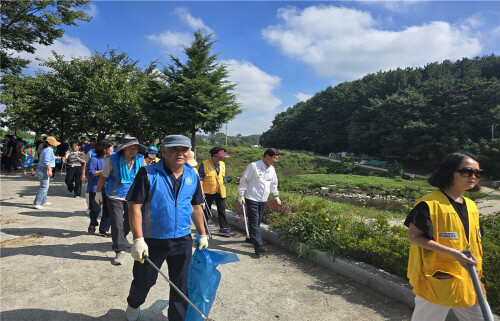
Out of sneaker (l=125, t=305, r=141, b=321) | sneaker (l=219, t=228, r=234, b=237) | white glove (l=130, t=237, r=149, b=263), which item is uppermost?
white glove (l=130, t=237, r=149, b=263)

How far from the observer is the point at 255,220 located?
16.1 feet

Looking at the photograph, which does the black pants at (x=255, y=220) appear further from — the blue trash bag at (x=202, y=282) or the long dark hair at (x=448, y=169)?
the long dark hair at (x=448, y=169)

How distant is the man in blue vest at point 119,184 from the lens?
4.36 meters

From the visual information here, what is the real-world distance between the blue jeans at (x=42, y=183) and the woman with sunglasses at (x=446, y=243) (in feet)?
26.4

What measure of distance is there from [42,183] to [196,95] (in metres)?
5.70

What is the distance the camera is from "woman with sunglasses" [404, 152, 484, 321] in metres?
2.03

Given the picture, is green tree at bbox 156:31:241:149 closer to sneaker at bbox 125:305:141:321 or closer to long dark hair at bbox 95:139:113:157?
long dark hair at bbox 95:139:113:157

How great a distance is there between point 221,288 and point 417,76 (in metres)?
69.4

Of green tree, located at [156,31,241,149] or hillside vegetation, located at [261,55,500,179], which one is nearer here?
green tree, located at [156,31,241,149]

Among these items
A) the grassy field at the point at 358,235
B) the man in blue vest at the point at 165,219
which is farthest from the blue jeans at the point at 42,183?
the man in blue vest at the point at 165,219

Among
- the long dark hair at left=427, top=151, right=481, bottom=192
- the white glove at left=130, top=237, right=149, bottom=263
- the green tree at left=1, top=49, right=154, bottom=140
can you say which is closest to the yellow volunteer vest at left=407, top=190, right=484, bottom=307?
the long dark hair at left=427, top=151, right=481, bottom=192

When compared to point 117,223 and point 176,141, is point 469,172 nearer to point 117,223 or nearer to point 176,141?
point 176,141

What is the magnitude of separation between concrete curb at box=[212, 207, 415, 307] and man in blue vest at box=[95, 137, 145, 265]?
2.72 m

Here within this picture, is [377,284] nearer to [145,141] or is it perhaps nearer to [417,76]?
[145,141]
